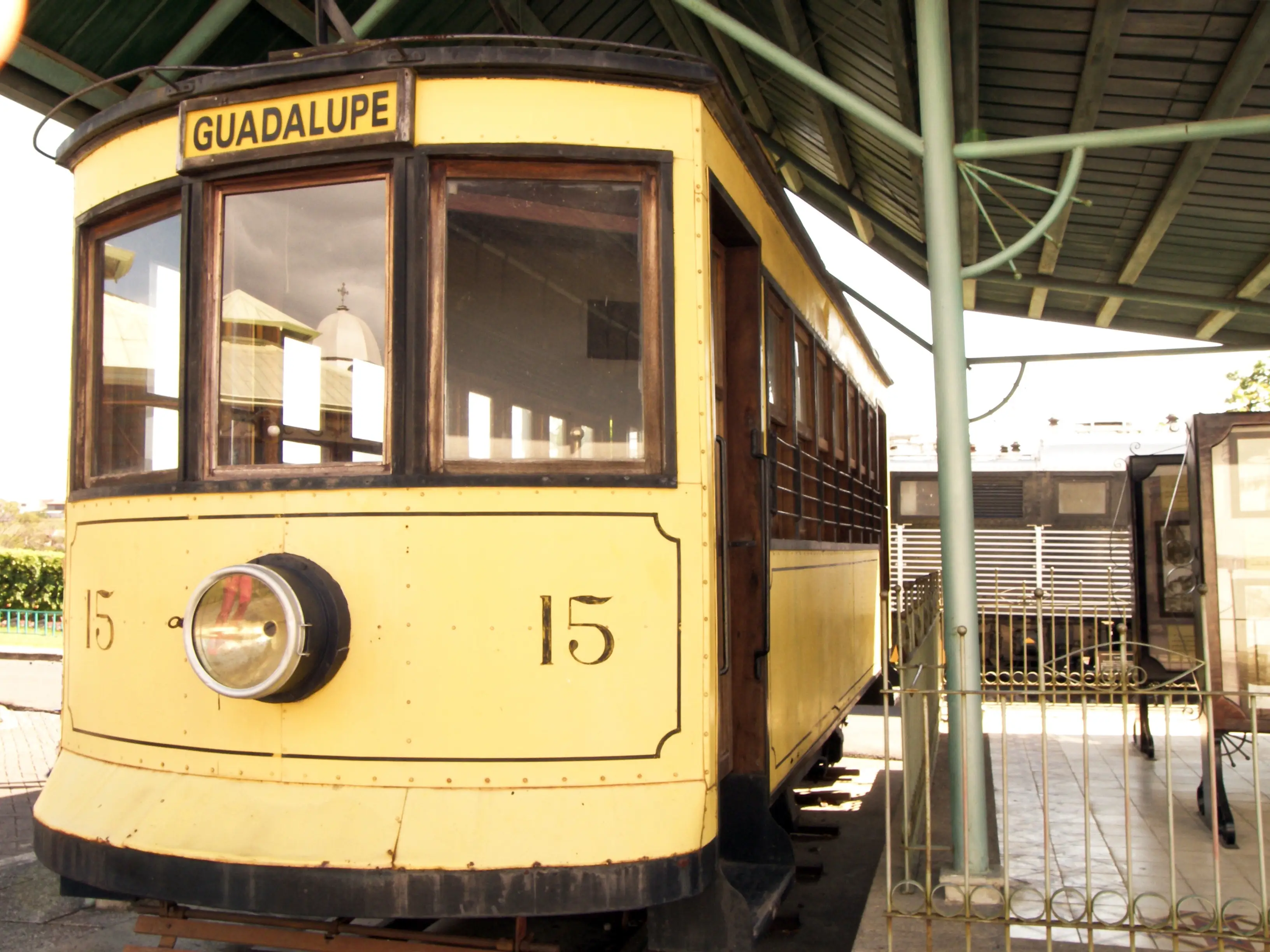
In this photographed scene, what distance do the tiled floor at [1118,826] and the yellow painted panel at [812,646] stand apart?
0.82 metres

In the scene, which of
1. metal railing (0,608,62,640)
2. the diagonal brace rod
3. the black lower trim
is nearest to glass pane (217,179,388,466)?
the black lower trim

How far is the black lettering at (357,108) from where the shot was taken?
11.0ft

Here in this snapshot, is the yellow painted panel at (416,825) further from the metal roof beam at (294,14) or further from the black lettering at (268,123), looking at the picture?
the metal roof beam at (294,14)

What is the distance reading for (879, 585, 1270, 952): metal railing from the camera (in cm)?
407

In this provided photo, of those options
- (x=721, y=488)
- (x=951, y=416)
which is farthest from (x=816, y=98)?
(x=721, y=488)

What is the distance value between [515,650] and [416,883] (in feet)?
2.11

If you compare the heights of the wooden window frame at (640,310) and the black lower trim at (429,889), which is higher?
the wooden window frame at (640,310)

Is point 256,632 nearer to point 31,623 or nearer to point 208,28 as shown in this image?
point 208,28

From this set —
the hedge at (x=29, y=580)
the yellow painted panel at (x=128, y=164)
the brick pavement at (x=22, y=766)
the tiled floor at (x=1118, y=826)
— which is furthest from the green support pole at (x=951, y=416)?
the hedge at (x=29, y=580)

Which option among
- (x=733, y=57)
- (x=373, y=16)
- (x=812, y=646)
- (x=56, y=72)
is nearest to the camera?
(x=373, y=16)

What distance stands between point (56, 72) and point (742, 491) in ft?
13.7

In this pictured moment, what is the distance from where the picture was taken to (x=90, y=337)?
12.9 feet

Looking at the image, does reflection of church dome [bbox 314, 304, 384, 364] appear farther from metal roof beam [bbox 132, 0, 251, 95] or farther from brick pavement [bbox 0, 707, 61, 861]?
brick pavement [bbox 0, 707, 61, 861]

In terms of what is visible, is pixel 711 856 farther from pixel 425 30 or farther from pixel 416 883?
pixel 425 30
